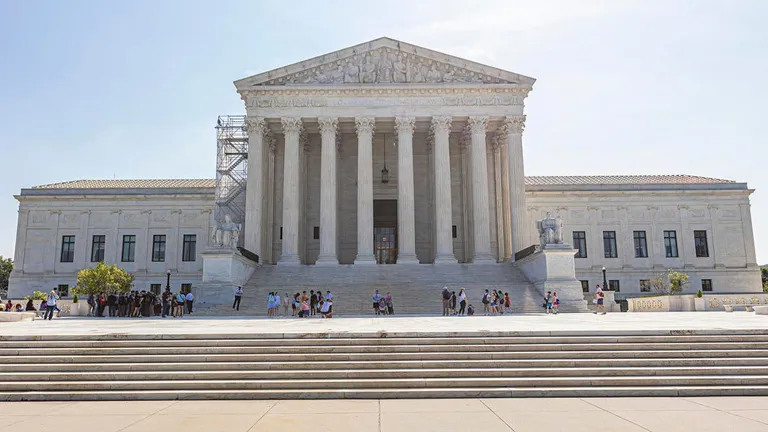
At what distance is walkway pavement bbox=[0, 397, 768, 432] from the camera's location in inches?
345

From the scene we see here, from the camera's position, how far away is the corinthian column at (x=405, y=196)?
41.1 meters

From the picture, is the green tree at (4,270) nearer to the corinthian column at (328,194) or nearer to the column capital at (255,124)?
the column capital at (255,124)

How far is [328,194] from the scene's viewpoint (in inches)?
1647

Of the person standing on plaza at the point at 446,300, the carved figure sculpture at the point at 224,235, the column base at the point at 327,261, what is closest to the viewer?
the person standing on plaza at the point at 446,300

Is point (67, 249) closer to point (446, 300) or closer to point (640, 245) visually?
point (446, 300)

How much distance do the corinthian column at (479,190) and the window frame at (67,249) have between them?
36891mm

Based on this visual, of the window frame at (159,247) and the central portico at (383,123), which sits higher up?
the central portico at (383,123)

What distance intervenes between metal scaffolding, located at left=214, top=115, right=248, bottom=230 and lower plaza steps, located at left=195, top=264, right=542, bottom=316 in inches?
385

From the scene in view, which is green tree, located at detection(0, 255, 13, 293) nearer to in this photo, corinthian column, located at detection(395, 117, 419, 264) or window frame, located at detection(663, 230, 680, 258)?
corinthian column, located at detection(395, 117, 419, 264)

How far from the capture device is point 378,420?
9312 mm

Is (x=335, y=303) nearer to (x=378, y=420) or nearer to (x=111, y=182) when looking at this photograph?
(x=378, y=420)

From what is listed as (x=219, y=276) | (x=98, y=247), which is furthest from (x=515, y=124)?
(x=98, y=247)

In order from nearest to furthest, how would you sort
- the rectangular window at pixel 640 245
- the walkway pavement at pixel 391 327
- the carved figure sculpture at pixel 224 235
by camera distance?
the walkway pavement at pixel 391 327
the carved figure sculpture at pixel 224 235
the rectangular window at pixel 640 245

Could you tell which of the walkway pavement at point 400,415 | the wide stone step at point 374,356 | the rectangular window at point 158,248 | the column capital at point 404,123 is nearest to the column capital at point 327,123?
the column capital at point 404,123
